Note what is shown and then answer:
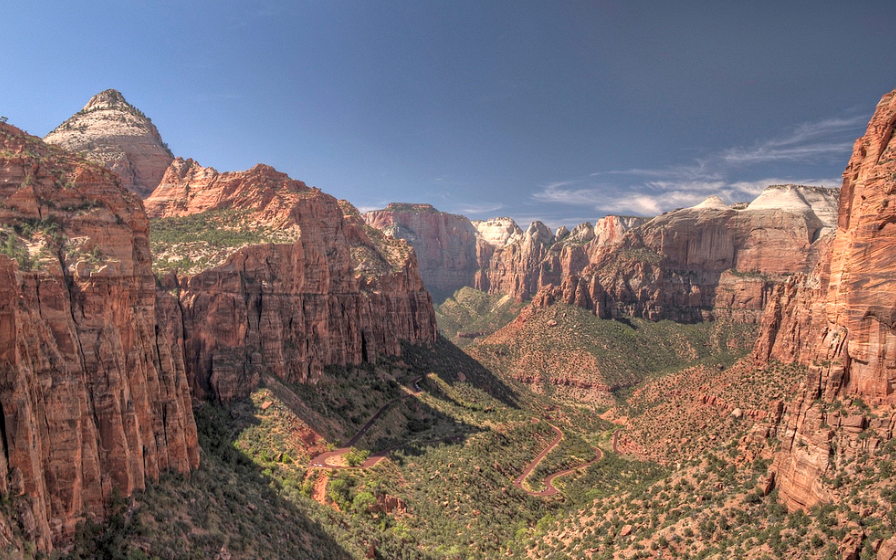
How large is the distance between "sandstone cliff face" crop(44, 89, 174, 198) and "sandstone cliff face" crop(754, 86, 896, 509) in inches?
4055

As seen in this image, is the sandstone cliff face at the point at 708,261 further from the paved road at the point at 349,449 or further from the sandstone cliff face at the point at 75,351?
the sandstone cliff face at the point at 75,351

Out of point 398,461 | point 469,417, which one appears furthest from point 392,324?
point 398,461

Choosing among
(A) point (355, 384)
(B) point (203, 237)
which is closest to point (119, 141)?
(B) point (203, 237)

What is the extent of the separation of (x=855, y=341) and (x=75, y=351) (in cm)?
4585

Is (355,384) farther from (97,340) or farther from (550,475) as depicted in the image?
(97,340)

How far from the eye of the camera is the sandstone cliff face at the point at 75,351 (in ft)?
77.5

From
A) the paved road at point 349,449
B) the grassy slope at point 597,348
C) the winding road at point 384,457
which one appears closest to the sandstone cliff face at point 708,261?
the grassy slope at point 597,348

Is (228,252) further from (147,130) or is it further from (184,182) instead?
(147,130)

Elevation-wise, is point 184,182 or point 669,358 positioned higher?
point 184,182

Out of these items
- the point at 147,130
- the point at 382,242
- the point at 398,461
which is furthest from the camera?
the point at 382,242

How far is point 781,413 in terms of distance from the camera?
4416cm

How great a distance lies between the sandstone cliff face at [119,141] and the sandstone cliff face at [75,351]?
209 feet

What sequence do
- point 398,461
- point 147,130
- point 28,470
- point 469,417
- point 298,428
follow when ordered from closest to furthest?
1. point 28,470
2. point 298,428
3. point 398,461
4. point 469,417
5. point 147,130

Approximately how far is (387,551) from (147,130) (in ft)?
312
